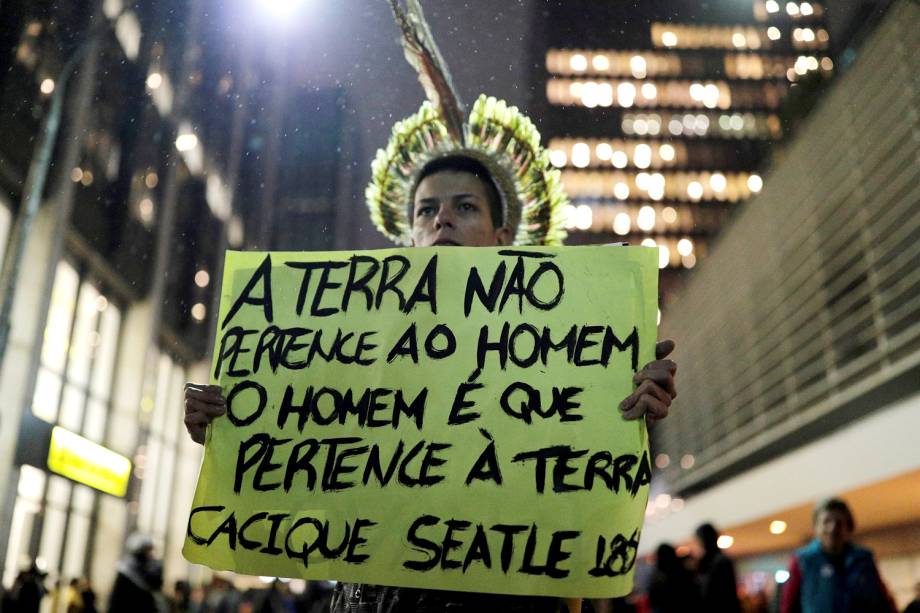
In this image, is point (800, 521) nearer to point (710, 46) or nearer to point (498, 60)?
point (498, 60)

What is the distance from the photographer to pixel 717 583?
6.09 m

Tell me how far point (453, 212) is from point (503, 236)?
0.36 m

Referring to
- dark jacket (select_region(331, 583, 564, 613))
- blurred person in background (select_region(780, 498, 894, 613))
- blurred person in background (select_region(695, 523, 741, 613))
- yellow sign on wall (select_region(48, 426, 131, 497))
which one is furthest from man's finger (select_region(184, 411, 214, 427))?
yellow sign on wall (select_region(48, 426, 131, 497))

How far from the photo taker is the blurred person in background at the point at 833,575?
4.39 m

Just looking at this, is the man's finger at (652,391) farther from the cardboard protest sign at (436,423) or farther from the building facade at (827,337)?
the building facade at (827,337)

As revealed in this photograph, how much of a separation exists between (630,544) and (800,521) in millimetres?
21714

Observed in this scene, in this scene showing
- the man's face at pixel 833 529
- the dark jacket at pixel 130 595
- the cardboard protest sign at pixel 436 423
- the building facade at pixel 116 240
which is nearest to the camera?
the cardboard protest sign at pixel 436 423

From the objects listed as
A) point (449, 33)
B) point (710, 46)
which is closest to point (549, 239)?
point (449, 33)

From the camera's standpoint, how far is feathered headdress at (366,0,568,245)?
343cm

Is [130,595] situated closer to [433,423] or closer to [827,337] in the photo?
[433,423]

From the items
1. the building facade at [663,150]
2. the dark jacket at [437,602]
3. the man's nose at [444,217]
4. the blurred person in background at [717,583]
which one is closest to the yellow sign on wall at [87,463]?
the blurred person in background at [717,583]

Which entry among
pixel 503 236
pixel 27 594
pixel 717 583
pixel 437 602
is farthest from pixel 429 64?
pixel 27 594

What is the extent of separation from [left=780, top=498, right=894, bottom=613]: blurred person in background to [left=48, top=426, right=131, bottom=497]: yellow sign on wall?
13464mm

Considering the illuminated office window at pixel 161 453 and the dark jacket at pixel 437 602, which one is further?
the illuminated office window at pixel 161 453
